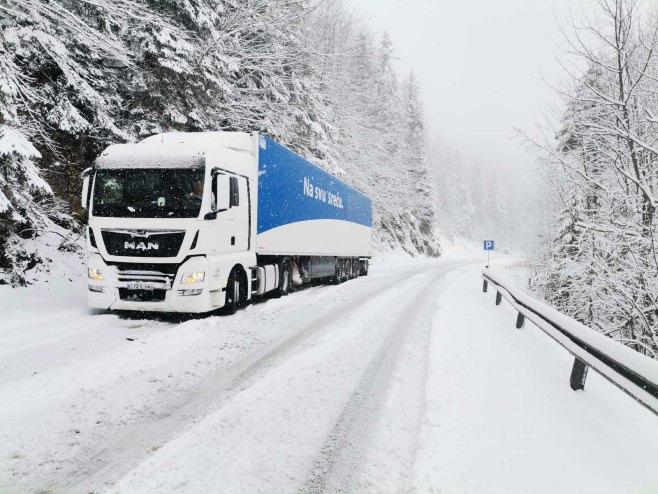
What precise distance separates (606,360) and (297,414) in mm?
2981

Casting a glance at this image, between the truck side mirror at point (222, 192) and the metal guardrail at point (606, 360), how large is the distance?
18.3ft

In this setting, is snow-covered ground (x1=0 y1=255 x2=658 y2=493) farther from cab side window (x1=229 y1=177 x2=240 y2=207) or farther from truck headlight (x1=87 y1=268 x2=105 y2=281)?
cab side window (x1=229 y1=177 x2=240 y2=207)

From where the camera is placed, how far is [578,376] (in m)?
5.31

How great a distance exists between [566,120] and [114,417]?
8.61 m

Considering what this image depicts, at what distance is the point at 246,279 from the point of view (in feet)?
31.8

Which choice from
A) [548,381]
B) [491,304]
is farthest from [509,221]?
[548,381]

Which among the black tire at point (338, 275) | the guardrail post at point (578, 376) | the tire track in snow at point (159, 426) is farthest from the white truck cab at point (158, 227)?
the black tire at point (338, 275)

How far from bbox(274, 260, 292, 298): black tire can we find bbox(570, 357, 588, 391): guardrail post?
772 centimetres

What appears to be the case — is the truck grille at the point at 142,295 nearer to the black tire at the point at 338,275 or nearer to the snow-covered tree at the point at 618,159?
the snow-covered tree at the point at 618,159

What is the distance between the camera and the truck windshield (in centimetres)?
791

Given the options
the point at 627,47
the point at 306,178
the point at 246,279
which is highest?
the point at 627,47

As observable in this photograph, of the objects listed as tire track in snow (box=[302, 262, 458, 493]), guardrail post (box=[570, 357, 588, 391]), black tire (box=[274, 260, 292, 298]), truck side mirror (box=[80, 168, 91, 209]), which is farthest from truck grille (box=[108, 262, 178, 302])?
guardrail post (box=[570, 357, 588, 391])

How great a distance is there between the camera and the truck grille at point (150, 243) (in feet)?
25.5

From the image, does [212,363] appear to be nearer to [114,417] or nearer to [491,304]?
[114,417]
